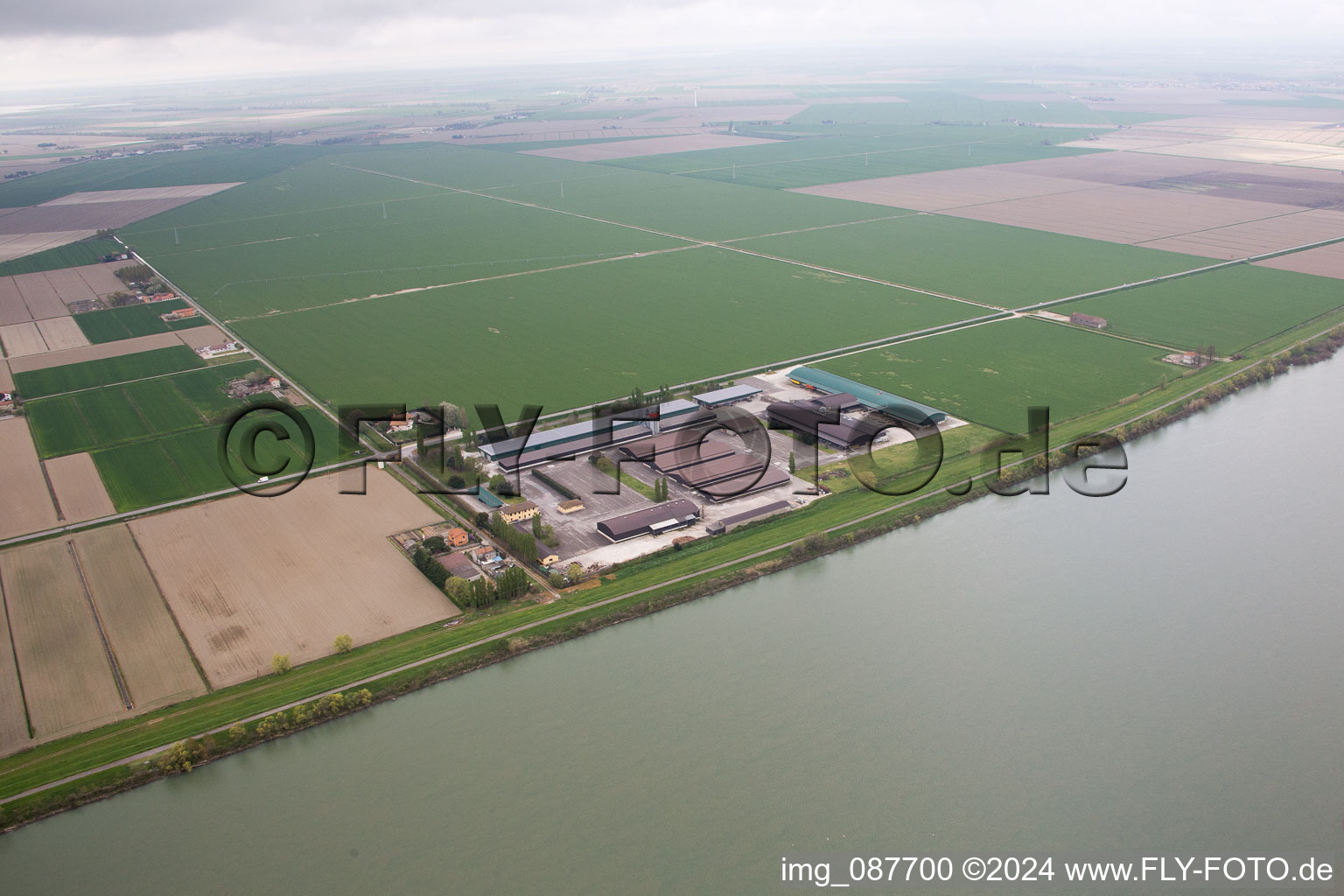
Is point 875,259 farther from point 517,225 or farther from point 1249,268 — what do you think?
point 517,225

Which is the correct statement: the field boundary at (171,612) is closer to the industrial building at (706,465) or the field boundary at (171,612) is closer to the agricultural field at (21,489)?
the agricultural field at (21,489)

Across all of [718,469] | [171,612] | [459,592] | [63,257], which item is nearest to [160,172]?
[63,257]

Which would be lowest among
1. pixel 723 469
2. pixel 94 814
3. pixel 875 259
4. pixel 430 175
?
pixel 94 814

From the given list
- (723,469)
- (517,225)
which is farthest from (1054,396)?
(517,225)

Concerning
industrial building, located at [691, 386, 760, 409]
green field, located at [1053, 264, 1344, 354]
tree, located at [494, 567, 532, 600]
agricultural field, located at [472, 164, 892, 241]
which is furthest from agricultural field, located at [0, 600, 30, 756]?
agricultural field, located at [472, 164, 892, 241]

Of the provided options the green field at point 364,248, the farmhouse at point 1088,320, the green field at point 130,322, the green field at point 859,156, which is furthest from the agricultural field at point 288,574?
the green field at point 859,156

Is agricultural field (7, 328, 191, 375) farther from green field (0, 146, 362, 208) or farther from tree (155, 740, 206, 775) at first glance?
green field (0, 146, 362, 208)

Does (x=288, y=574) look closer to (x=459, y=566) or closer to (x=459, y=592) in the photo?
(x=459, y=566)
